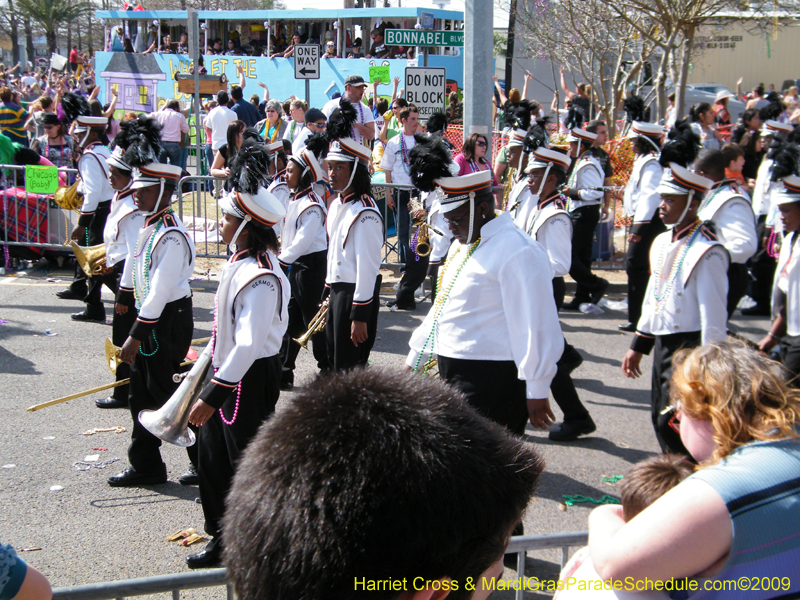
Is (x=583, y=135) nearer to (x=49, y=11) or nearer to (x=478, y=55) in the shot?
(x=478, y=55)

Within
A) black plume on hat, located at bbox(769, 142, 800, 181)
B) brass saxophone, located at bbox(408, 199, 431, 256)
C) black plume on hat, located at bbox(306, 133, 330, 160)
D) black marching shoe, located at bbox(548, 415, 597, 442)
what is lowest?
black marching shoe, located at bbox(548, 415, 597, 442)

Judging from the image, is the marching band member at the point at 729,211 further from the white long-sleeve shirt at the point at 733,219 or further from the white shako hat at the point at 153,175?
the white shako hat at the point at 153,175

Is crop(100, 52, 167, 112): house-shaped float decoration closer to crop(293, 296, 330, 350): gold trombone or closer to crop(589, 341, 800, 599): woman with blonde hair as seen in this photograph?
crop(293, 296, 330, 350): gold trombone

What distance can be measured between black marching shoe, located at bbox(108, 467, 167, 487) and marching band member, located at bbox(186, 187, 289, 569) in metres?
0.97

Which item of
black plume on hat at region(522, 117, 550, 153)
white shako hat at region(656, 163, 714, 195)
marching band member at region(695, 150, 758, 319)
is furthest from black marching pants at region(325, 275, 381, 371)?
marching band member at region(695, 150, 758, 319)

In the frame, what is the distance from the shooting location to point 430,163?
3807 millimetres

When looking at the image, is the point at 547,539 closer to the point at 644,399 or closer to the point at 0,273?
the point at 644,399

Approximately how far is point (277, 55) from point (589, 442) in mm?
20459

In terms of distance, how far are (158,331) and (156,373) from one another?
0.27 meters

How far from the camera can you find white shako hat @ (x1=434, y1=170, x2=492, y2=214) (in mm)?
3650

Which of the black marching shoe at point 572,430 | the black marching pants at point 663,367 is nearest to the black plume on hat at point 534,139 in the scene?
the black marching shoe at point 572,430

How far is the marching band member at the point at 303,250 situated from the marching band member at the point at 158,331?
170 centimetres

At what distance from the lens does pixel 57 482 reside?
15.2 ft

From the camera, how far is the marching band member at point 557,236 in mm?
5336
